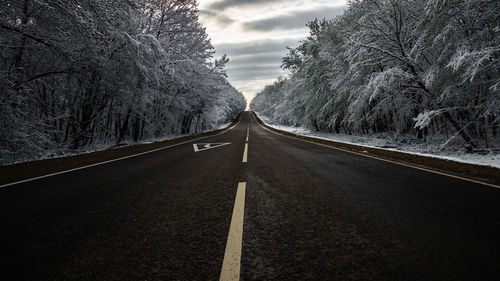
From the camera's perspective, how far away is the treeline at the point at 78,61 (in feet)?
27.1

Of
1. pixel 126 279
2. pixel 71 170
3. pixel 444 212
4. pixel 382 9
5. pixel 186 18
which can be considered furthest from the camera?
pixel 186 18

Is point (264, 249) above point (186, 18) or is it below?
below

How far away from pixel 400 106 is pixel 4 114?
1752 cm

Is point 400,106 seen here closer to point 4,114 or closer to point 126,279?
point 126,279

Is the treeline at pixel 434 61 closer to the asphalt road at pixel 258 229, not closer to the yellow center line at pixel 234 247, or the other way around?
the asphalt road at pixel 258 229

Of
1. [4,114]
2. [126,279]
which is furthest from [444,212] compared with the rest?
[4,114]

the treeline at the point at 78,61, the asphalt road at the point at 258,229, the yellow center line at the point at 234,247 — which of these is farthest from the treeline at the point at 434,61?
the treeline at the point at 78,61

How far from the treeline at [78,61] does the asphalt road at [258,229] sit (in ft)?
19.1

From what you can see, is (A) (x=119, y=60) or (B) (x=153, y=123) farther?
(B) (x=153, y=123)

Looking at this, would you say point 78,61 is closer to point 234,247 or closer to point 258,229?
point 258,229

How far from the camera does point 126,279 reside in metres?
1.82

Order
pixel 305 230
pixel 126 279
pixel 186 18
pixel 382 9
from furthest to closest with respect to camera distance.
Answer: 1. pixel 186 18
2. pixel 382 9
3. pixel 305 230
4. pixel 126 279

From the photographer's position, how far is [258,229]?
2670mm

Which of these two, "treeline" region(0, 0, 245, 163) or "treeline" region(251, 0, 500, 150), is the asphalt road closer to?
"treeline" region(0, 0, 245, 163)
